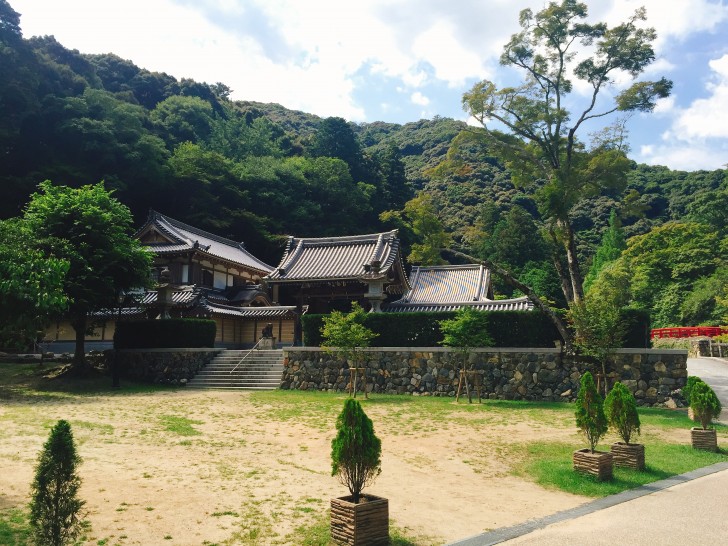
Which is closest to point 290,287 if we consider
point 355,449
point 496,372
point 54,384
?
point 54,384

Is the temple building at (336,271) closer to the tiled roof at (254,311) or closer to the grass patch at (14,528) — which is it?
the tiled roof at (254,311)

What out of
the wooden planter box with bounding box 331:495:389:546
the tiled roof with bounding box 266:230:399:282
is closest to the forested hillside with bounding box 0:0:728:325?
the tiled roof with bounding box 266:230:399:282

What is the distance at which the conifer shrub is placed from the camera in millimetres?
5018

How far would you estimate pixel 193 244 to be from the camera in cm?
3559

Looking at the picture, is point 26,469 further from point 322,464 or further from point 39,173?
point 39,173

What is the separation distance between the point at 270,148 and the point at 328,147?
8122 millimetres

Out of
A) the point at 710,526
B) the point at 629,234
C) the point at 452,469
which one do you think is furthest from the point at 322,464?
the point at 629,234

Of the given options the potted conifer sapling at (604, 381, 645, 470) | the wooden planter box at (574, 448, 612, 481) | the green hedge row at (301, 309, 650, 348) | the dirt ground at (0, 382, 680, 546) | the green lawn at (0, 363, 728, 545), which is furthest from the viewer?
the green hedge row at (301, 309, 650, 348)

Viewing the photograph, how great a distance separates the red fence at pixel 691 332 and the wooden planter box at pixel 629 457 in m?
32.7

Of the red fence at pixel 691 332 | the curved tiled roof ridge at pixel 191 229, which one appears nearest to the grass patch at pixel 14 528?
the curved tiled roof ridge at pixel 191 229

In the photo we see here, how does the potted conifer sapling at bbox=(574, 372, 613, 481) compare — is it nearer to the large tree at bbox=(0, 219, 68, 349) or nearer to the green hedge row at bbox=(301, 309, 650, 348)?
the large tree at bbox=(0, 219, 68, 349)

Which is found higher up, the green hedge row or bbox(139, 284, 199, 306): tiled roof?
bbox(139, 284, 199, 306): tiled roof

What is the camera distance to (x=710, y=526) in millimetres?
6812

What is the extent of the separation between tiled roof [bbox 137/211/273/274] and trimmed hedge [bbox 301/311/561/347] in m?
15.6
